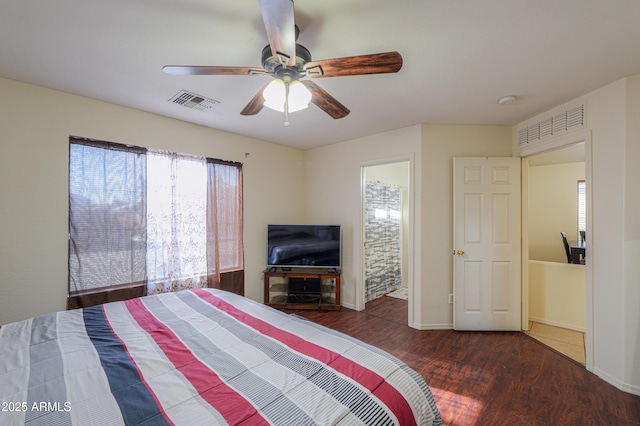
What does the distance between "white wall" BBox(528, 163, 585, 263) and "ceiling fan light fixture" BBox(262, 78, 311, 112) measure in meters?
4.46

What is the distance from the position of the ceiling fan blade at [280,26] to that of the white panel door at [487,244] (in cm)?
254

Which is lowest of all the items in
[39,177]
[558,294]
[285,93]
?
[558,294]

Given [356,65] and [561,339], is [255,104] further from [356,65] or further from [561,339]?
[561,339]

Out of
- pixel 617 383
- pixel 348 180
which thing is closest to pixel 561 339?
pixel 617 383

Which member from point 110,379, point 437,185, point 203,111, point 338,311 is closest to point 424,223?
point 437,185

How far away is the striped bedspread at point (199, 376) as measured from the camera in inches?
33.8

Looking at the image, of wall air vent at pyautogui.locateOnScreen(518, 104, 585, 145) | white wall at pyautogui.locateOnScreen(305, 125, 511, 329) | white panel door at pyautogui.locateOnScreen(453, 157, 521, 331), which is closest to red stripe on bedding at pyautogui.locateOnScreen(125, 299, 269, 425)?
white wall at pyautogui.locateOnScreen(305, 125, 511, 329)

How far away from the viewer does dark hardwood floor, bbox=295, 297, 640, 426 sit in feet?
5.67

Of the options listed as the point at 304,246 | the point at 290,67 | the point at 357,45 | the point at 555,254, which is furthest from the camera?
the point at 555,254

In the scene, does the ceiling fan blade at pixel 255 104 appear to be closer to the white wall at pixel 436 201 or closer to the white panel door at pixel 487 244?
the white wall at pixel 436 201

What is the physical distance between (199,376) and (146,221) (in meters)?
2.27

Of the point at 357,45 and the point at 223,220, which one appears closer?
the point at 357,45

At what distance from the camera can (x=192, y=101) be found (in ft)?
8.17

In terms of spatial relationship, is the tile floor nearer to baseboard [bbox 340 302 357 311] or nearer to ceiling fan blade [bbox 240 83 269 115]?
baseboard [bbox 340 302 357 311]
